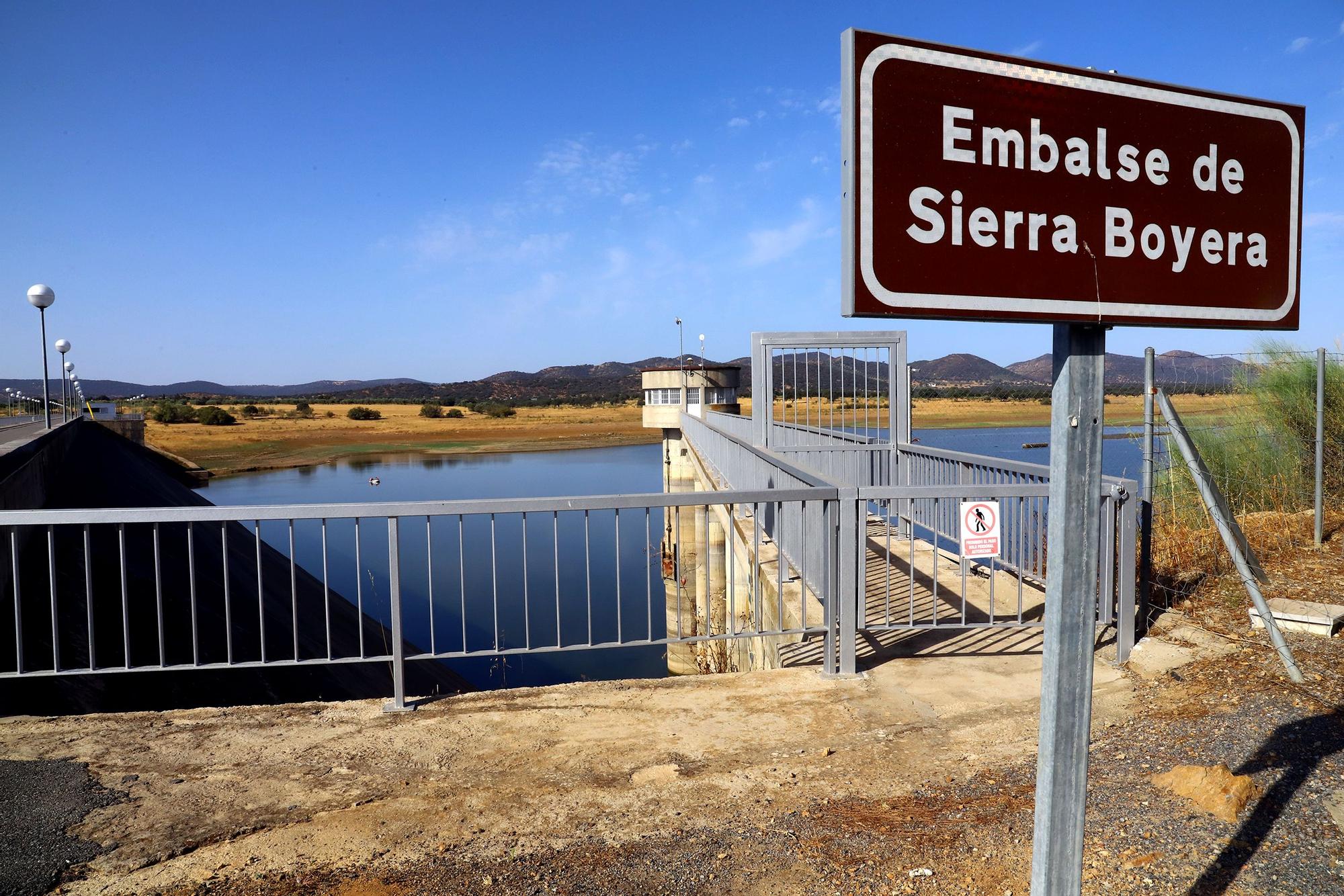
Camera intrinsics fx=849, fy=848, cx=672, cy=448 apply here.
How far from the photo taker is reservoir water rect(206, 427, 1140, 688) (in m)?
21.3

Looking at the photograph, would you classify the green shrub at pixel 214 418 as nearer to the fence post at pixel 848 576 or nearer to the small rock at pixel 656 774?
the fence post at pixel 848 576

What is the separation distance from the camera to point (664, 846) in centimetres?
324

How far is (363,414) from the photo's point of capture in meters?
102

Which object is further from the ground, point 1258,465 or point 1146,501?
point 1146,501

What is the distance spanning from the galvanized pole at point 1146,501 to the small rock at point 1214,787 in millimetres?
2509

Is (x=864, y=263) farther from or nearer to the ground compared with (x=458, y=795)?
farther from the ground

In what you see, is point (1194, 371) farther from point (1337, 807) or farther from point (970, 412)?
point (970, 412)

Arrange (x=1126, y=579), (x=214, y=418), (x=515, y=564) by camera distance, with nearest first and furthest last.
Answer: (x=1126, y=579) → (x=515, y=564) → (x=214, y=418)

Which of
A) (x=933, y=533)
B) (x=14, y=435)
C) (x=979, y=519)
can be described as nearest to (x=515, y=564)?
(x=14, y=435)

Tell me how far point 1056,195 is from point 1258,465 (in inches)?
435

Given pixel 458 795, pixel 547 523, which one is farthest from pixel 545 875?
pixel 547 523

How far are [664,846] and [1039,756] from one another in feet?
6.06

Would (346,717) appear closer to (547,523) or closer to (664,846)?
(664,846)

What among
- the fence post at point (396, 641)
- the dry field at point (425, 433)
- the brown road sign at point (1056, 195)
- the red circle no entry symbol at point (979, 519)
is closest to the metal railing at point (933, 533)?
the red circle no entry symbol at point (979, 519)
